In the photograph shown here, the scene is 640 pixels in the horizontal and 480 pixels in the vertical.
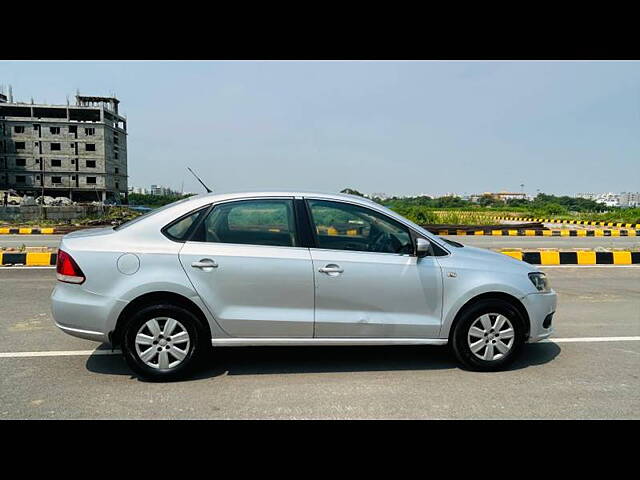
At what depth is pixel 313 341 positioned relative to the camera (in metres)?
3.83

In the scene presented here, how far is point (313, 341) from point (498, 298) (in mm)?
1681

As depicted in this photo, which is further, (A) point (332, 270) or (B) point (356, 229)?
(B) point (356, 229)

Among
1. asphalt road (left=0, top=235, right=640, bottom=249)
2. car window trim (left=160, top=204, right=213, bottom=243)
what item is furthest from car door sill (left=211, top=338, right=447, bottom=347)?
asphalt road (left=0, top=235, right=640, bottom=249)

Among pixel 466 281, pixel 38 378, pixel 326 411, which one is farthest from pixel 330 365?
pixel 38 378

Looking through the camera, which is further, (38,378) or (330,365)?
(330,365)

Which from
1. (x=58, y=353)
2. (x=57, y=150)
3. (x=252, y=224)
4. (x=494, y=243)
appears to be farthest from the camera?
(x=57, y=150)

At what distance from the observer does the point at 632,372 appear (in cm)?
400

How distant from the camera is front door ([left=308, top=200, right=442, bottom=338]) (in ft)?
12.3

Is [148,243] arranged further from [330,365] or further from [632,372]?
[632,372]

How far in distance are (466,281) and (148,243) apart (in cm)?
272

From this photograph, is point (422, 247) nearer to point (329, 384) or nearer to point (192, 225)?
point (329, 384)

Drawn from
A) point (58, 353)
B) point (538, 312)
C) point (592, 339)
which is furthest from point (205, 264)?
point (592, 339)

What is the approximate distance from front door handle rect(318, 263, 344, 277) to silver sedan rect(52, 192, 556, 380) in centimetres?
1

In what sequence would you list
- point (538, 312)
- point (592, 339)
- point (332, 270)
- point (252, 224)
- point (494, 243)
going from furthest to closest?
point (494, 243)
point (592, 339)
point (538, 312)
point (252, 224)
point (332, 270)
